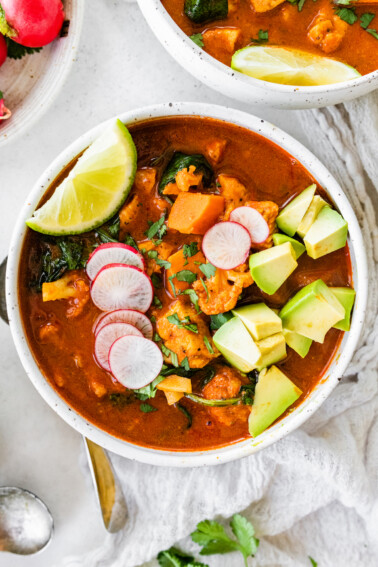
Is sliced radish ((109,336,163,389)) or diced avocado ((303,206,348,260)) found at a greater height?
diced avocado ((303,206,348,260))

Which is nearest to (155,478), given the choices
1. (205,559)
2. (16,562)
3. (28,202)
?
(205,559)

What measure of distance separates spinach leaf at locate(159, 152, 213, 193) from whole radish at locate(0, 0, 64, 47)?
2.49ft

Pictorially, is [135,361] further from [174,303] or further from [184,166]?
[184,166]

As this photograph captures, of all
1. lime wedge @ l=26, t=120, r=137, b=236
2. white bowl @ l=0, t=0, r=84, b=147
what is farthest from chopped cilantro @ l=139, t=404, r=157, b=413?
white bowl @ l=0, t=0, r=84, b=147

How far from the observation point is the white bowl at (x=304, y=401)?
2527mm

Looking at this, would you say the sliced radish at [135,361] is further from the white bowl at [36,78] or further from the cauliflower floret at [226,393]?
the white bowl at [36,78]

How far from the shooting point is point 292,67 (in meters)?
2.40

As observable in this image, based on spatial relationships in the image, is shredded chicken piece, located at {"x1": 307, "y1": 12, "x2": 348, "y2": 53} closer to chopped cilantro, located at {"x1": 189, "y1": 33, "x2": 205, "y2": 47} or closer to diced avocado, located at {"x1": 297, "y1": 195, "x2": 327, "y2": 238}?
chopped cilantro, located at {"x1": 189, "y1": 33, "x2": 205, "y2": 47}

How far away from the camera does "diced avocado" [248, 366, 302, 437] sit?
2.61 meters

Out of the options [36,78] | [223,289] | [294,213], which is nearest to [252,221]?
[294,213]

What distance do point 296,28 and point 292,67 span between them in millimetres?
162

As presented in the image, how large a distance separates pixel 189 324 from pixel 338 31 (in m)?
1.20

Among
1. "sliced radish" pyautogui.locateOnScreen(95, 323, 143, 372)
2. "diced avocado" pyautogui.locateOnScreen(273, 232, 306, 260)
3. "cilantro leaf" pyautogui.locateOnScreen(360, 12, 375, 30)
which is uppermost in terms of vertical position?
"cilantro leaf" pyautogui.locateOnScreen(360, 12, 375, 30)

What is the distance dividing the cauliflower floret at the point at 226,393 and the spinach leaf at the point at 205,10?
1319 mm
